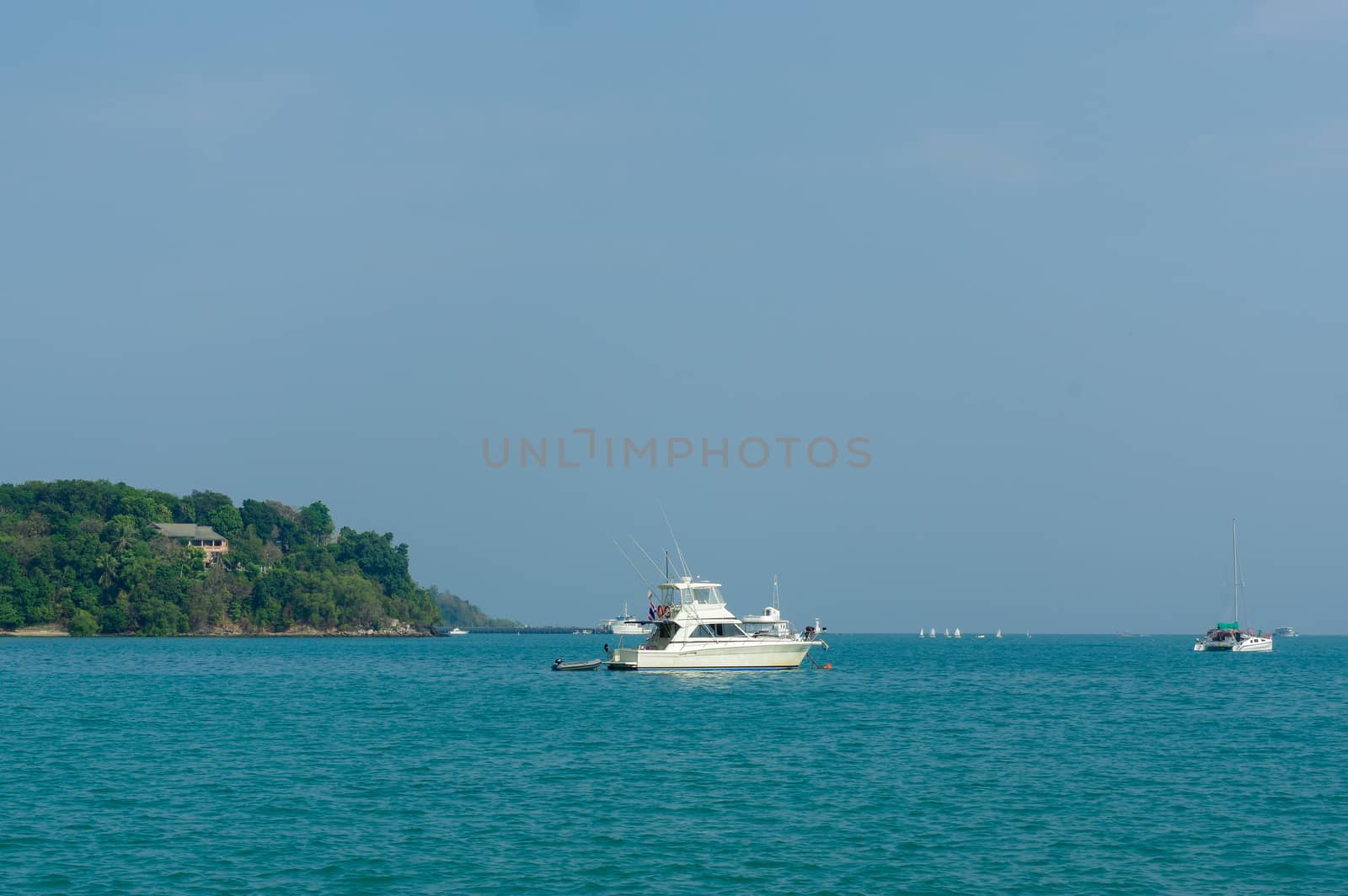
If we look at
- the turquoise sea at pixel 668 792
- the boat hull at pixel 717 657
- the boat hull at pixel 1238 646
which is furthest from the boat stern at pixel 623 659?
the boat hull at pixel 1238 646

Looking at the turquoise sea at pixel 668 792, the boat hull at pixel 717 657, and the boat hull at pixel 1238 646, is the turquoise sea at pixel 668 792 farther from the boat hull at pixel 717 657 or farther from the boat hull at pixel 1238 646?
the boat hull at pixel 1238 646

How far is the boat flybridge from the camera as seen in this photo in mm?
85375

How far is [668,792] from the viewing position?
131ft

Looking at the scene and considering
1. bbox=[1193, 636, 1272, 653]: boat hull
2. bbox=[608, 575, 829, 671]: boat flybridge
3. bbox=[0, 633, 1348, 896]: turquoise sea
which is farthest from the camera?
bbox=[1193, 636, 1272, 653]: boat hull

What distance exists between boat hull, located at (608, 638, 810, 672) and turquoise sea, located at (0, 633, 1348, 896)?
782cm

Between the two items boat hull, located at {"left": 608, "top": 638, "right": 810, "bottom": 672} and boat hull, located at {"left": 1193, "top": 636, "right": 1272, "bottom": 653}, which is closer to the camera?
boat hull, located at {"left": 608, "top": 638, "right": 810, "bottom": 672}

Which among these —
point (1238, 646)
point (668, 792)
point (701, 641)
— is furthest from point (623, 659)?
point (1238, 646)

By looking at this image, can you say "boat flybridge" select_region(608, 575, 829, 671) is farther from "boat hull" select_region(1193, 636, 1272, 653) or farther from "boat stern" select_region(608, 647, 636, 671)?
"boat hull" select_region(1193, 636, 1272, 653)

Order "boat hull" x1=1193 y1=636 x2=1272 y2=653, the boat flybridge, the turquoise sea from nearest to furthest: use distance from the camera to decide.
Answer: the turquoise sea < the boat flybridge < "boat hull" x1=1193 y1=636 x2=1272 y2=653

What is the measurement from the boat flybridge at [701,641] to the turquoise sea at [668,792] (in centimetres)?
792

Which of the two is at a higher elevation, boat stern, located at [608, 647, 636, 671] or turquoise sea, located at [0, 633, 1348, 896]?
boat stern, located at [608, 647, 636, 671]

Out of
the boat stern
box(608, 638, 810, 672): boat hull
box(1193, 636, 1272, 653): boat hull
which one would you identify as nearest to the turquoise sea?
box(608, 638, 810, 672): boat hull

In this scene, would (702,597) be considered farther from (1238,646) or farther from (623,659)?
(1238,646)

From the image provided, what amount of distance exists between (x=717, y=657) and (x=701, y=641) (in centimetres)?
166
